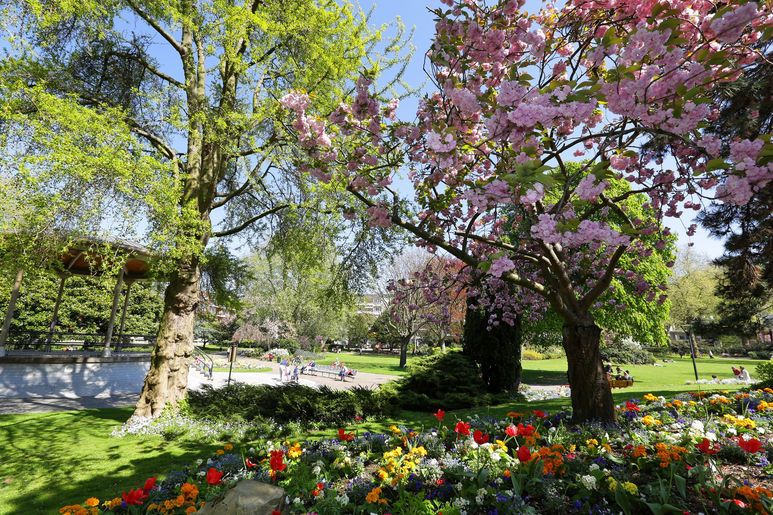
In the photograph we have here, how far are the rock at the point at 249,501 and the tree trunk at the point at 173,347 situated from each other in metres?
6.55

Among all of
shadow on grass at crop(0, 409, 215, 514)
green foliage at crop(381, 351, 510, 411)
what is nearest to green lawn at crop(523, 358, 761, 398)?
green foliage at crop(381, 351, 510, 411)

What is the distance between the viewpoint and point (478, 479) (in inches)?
130

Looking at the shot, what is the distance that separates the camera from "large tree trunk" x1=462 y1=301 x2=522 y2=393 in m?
12.3

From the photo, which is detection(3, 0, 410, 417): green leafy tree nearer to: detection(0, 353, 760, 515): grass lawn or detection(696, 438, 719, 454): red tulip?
detection(0, 353, 760, 515): grass lawn

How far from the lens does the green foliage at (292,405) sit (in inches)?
322

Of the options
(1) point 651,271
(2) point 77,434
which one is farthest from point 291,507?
(1) point 651,271

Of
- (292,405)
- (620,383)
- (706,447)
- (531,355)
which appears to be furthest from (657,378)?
(531,355)

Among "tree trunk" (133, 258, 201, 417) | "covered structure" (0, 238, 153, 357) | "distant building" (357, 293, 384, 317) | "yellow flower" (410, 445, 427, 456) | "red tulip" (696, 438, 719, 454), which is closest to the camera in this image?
"red tulip" (696, 438, 719, 454)

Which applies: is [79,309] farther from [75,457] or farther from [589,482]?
[589,482]

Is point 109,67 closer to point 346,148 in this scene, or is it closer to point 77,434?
point 346,148

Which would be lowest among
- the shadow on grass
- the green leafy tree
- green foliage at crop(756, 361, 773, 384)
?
the shadow on grass

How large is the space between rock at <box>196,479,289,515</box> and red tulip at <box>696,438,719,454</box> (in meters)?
3.65

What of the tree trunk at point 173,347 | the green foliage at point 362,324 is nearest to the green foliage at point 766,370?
the tree trunk at point 173,347

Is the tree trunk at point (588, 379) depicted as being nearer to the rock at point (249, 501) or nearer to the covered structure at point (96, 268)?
the rock at point (249, 501)
